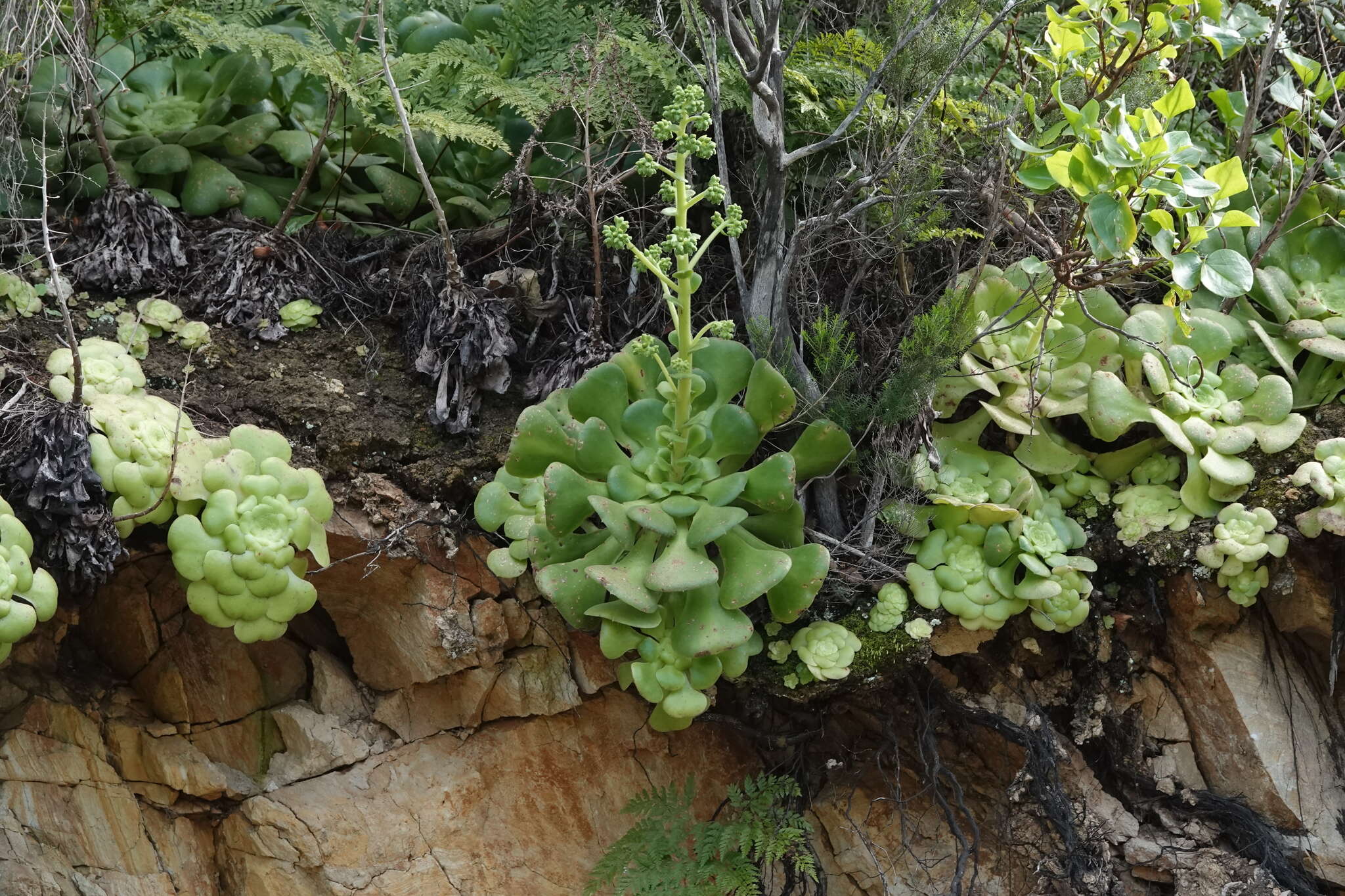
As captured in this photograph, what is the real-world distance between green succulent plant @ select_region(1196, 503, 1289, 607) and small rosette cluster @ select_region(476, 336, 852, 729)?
100 cm

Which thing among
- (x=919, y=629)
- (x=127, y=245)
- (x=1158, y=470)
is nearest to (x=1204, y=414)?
(x=1158, y=470)

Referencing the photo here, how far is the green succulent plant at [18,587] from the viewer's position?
7.02 feet

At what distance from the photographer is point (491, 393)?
2990 mm

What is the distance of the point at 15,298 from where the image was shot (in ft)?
8.98

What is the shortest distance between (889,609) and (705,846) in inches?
34.8

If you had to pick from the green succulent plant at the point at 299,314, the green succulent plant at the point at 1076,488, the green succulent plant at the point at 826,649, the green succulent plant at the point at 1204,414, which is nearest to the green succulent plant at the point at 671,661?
the green succulent plant at the point at 826,649

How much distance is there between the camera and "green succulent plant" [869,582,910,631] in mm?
2684

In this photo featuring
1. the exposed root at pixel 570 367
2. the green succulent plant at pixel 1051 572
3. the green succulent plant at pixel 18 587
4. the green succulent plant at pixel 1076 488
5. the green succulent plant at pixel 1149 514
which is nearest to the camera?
the green succulent plant at pixel 18 587

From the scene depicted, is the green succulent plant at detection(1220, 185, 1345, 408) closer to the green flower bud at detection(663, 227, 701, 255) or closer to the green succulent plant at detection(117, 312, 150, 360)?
the green flower bud at detection(663, 227, 701, 255)

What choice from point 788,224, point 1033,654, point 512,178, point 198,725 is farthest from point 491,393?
point 1033,654

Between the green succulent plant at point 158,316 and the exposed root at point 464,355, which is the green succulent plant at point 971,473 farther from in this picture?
the green succulent plant at point 158,316

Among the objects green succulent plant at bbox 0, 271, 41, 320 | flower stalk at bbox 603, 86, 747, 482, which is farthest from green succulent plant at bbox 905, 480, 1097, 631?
green succulent plant at bbox 0, 271, 41, 320

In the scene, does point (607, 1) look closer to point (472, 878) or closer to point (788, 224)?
point (788, 224)

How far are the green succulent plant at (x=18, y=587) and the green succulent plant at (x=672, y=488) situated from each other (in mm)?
1001
